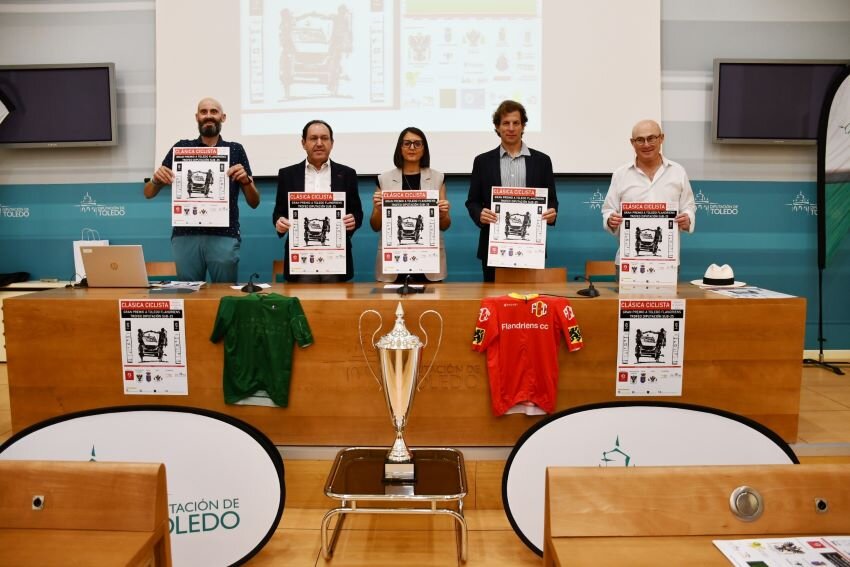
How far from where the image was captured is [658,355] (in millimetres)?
2441

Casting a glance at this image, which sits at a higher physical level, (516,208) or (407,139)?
(407,139)

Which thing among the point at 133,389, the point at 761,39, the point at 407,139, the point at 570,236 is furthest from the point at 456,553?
the point at 761,39

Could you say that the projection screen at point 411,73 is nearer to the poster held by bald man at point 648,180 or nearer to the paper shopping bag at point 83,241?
the paper shopping bag at point 83,241

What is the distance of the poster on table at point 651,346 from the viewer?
7.97 feet

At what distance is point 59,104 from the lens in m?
4.42

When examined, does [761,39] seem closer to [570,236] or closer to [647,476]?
[570,236]

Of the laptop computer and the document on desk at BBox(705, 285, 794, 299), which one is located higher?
the laptop computer

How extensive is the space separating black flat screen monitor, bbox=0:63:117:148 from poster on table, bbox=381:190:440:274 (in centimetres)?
271

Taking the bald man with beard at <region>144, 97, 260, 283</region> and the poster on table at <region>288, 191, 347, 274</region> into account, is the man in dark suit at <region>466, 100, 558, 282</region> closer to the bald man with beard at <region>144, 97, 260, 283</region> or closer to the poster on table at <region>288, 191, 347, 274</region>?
the poster on table at <region>288, 191, 347, 274</region>

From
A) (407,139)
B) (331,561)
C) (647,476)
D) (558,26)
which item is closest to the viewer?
(647,476)

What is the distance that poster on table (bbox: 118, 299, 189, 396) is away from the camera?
→ 2.45m

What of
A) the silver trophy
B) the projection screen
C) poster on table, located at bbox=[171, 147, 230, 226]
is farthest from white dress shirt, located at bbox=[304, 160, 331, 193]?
the silver trophy

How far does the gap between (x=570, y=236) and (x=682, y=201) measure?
4.60 ft

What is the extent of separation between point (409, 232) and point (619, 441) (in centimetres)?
152
